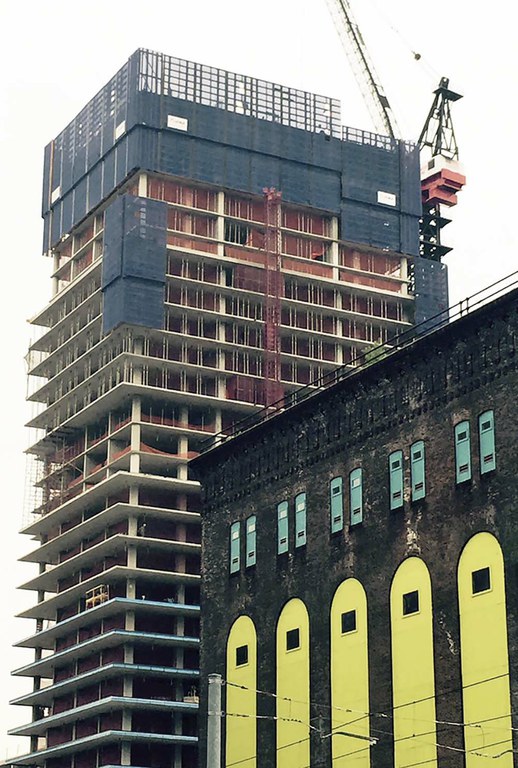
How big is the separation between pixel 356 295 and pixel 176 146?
21.6 metres

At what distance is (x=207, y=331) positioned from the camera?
455 ft

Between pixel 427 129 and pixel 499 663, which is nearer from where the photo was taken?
pixel 499 663

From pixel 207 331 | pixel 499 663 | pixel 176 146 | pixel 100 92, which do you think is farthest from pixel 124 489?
pixel 499 663

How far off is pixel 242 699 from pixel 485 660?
19137 millimetres

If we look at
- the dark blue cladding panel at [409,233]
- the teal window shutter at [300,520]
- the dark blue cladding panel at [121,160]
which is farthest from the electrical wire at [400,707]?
the dark blue cladding panel at [409,233]

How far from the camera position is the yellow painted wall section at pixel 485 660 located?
63.1 m

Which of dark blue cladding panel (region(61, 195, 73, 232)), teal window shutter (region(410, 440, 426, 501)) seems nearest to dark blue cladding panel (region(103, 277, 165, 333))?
dark blue cladding panel (region(61, 195, 73, 232))

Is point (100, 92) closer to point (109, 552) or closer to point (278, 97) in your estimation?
point (278, 97)

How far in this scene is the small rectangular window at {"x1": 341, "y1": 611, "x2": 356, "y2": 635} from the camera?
73.1 m

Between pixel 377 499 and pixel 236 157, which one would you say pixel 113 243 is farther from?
pixel 377 499

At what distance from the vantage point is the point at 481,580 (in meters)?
65.8

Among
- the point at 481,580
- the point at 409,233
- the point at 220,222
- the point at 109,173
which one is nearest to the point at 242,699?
the point at 481,580

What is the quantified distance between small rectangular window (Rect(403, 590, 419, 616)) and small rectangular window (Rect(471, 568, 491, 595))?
3735 mm

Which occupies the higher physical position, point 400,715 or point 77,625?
point 77,625
